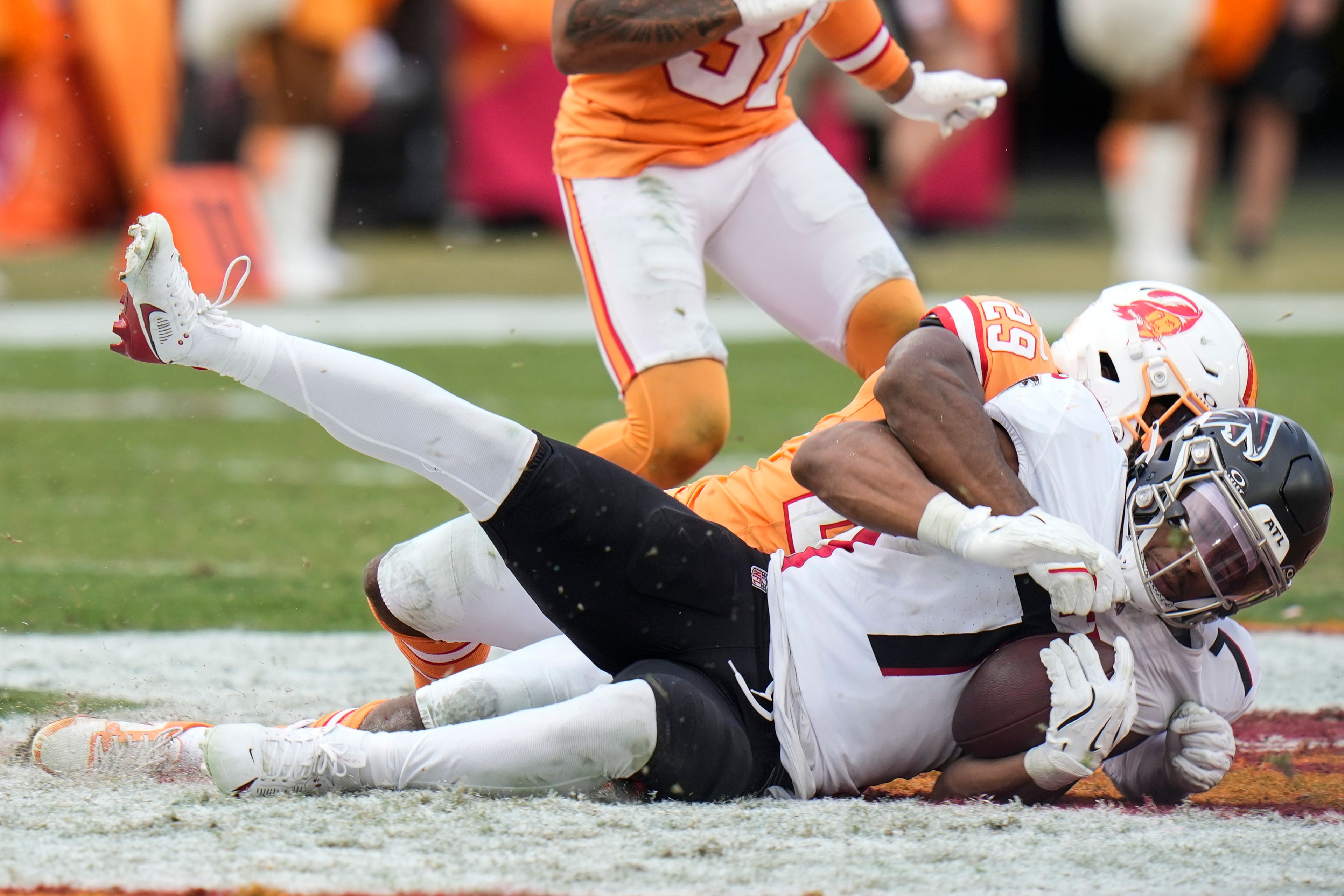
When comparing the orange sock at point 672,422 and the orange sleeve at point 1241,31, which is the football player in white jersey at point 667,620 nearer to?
the orange sock at point 672,422

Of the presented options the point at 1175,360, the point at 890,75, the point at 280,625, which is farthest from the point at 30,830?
the point at 890,75

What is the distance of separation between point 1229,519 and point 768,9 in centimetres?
153

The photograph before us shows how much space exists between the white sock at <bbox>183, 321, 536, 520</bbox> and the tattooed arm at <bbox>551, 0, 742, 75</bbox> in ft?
3.78

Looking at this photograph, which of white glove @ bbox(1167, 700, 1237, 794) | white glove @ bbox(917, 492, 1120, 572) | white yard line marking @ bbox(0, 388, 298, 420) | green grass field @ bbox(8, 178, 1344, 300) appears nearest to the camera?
white glove @ bbox(917, 492, 1120, 572)

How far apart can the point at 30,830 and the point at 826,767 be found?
46.2 inches

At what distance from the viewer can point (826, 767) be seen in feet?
8.83

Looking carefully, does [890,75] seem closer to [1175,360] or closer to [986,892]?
[1175,360]

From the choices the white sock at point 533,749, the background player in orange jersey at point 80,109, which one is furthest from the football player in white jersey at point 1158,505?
the background player in orange jersey at point 80,109

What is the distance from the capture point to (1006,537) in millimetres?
2484

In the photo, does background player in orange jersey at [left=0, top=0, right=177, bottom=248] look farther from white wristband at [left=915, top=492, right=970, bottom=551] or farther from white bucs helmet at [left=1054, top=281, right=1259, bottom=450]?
white wristband at [left=915, top=492, right=970, bottom=551]

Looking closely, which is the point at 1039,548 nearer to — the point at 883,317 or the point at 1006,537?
the point at 1006,537

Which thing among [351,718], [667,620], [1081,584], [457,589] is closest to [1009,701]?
[1081,584]

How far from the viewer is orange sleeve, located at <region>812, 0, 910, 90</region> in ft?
13.0

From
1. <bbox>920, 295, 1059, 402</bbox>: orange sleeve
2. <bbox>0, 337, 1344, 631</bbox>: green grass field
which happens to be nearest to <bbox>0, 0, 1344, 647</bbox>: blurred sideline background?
<bbox>0, 337, 1344, 631</bbox>: green grass field
